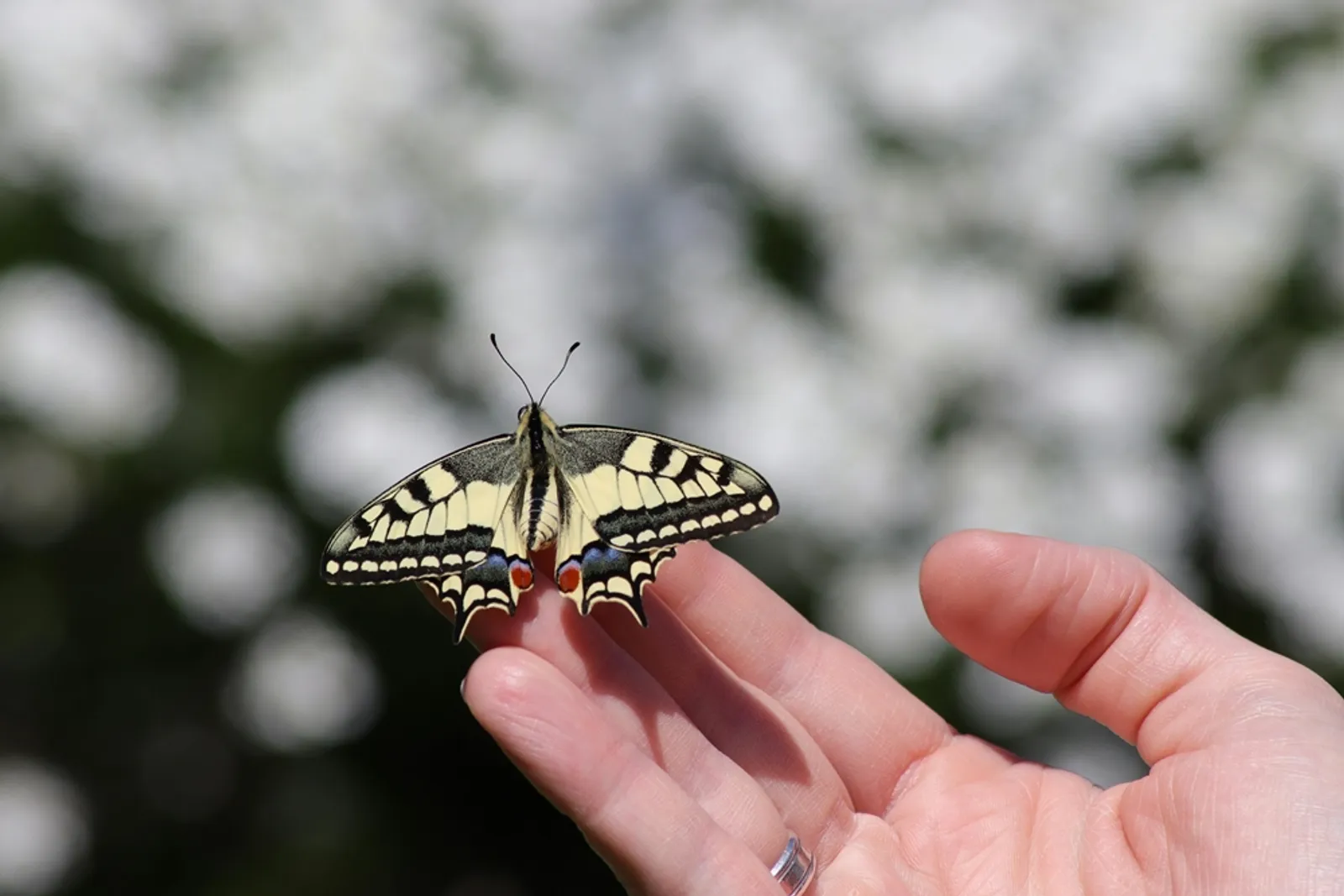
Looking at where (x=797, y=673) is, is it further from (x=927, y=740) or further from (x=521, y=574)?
(x=521, y=574)

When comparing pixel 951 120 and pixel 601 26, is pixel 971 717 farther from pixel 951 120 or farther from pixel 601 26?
pixel 601 26

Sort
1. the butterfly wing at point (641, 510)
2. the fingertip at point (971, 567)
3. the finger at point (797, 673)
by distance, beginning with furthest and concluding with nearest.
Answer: the finger at point (797, 673) → the fingertip at point (971, 567) → the butterfly wing at point (641, 510)

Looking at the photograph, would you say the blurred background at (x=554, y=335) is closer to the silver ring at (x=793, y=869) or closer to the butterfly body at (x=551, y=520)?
the butterfly body at (x=551, y=520)

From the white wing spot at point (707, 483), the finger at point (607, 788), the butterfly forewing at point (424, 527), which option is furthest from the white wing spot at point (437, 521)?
the white wing spot at point (707, 483)

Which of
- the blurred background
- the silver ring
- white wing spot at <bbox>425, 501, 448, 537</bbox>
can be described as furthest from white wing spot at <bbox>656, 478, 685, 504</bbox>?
the blurred background

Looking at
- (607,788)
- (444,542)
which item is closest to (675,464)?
(444,542)

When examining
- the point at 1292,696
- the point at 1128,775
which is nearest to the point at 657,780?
the point at 1292,696

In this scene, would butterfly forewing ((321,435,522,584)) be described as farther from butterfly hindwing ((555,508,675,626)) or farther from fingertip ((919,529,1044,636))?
fingertip ((919,529,1044,636))

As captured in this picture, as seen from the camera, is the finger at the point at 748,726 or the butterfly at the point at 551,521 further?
the finger at the point at 748,726
